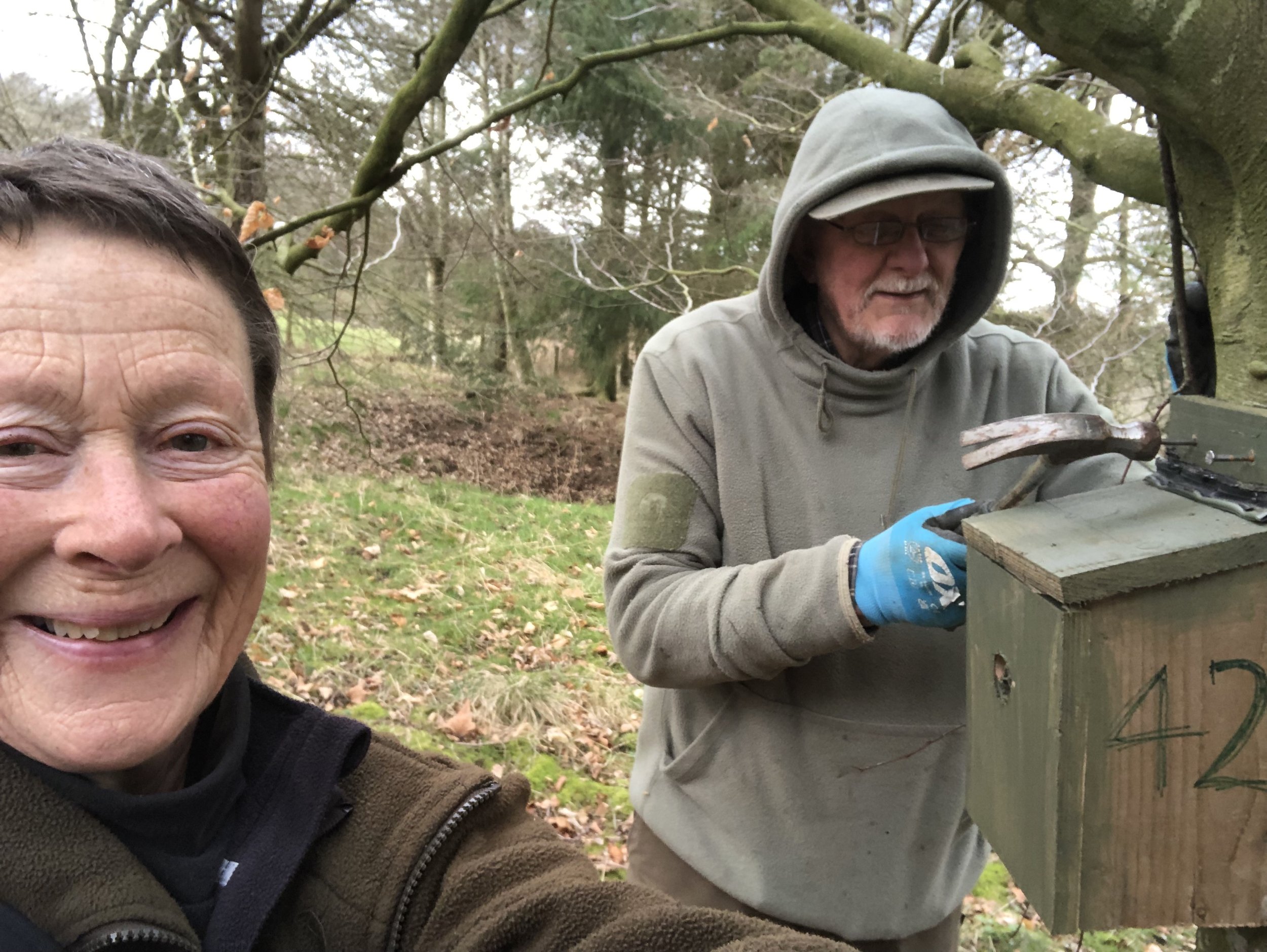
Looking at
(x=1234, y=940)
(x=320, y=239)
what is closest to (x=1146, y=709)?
(x=1234, y=940)

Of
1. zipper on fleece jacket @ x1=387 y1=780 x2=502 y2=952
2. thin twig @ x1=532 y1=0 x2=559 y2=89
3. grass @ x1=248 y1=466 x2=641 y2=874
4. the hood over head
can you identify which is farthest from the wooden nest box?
thin twig @ x1=532 y1=0 x2=559 y2=89

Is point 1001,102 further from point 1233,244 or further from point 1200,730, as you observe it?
point 1200,730

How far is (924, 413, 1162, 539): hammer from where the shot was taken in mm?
1052

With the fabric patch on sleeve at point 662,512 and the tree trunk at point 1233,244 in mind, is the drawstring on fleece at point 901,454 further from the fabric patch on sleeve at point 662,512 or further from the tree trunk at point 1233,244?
the tree trunk at point 1233,244

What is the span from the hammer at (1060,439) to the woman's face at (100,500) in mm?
1009

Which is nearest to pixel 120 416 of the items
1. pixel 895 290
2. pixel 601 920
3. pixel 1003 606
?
pixel 601 920

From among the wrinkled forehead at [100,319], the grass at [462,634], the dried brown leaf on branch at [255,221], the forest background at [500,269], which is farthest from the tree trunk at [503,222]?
the wrinkled forehead at [100,319]

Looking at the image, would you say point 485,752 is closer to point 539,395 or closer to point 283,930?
point 283,930

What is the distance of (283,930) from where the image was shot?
1113 mm

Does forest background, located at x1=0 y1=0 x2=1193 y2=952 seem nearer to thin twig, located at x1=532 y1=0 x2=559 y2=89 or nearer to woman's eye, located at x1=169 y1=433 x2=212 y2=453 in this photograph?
thin twig, located at x1=532 y1=0 x2=559 y2=89

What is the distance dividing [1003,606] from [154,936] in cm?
114

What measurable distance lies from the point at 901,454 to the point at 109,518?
1.51m

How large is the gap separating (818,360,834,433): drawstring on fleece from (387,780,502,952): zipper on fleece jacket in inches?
42.0

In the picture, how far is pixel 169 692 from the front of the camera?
1030 millimetres
